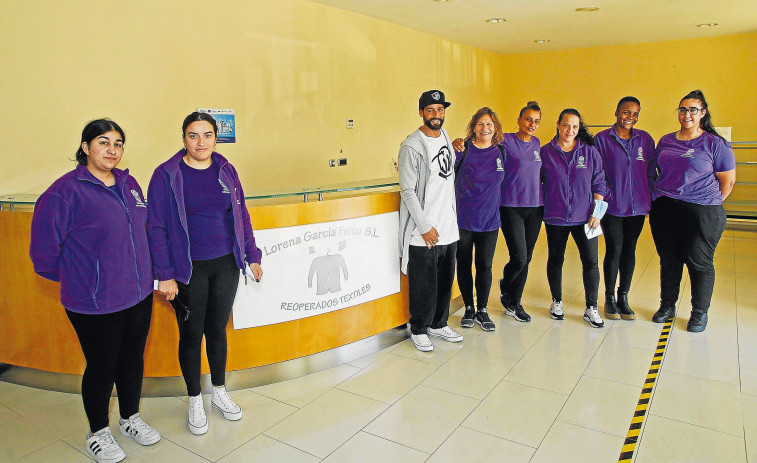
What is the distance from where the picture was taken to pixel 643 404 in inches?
114

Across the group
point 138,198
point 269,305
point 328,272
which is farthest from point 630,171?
point 138,198

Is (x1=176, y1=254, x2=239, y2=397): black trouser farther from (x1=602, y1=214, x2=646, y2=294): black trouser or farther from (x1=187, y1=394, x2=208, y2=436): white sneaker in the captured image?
(x1=602, y1=214, x2=646, y2=294): black trouser

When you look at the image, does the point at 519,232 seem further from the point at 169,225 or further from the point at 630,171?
the point at 169,225

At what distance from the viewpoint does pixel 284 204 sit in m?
3.16

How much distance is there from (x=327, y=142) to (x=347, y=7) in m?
1.56

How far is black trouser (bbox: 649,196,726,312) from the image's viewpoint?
3844mm

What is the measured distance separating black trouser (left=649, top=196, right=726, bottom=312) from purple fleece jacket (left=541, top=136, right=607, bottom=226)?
0.50 metres

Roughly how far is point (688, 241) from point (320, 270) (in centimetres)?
267

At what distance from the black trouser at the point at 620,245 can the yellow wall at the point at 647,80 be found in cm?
569

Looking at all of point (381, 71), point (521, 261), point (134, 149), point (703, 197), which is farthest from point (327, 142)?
point (703, 197)

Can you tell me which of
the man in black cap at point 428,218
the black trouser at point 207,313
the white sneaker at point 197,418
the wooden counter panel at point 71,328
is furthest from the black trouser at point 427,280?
the white sneaker at point 197,418

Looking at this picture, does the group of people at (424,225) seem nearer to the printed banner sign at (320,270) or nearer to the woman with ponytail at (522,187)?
the woman with ponytail at (522,187)

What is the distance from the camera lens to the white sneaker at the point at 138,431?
259cm

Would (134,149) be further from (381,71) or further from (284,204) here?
(381,71)
